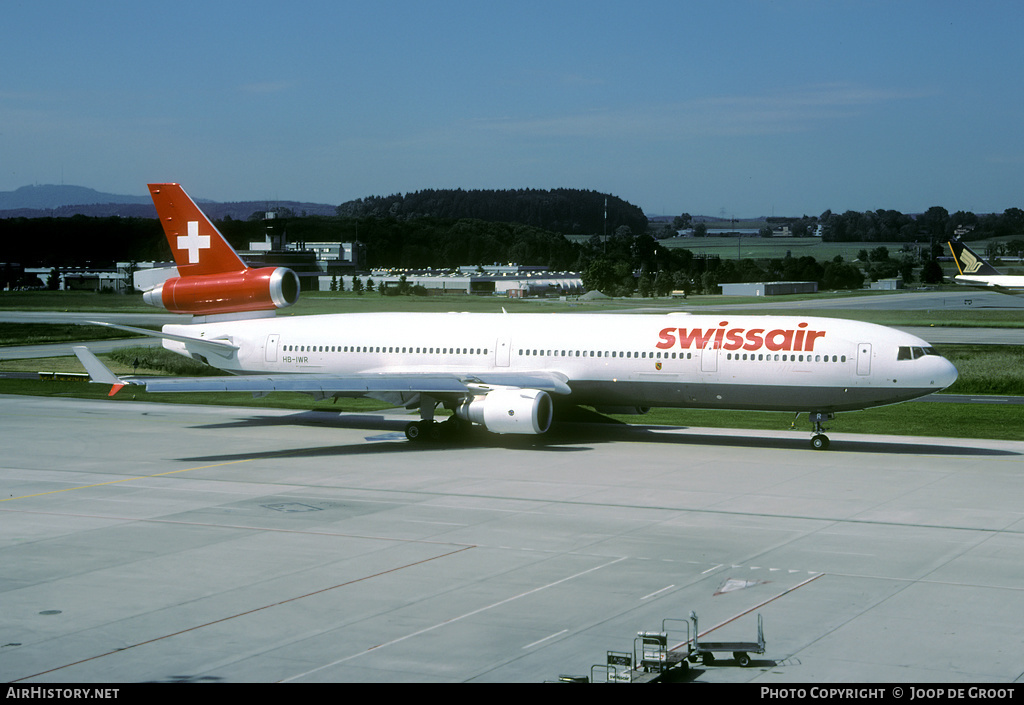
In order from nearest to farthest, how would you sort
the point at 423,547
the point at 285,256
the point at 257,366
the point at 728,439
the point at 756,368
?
the point at 423,547, the point at 756,368, the point at 728,439, the point at 257,366, the point at 285,256

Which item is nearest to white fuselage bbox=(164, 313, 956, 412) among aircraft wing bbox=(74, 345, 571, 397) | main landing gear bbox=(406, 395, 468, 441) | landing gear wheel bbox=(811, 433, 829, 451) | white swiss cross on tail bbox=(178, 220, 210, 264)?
landing gear wheel bbox=(811, 433, 829, 451)

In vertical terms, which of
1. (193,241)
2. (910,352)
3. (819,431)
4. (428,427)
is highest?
(193,241)

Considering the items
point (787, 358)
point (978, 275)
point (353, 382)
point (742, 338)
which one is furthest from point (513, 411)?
point (978, 275)

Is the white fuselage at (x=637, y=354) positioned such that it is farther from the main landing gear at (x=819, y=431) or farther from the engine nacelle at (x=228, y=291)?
the engine nacelle at (x=228, y=291)

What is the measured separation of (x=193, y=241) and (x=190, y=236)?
0.25 meters

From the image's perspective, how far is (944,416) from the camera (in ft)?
148

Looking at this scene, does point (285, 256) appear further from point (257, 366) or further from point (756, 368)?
point (756, 368)

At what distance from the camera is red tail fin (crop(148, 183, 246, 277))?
43.6 metres

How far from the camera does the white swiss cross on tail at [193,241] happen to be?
43.5 metres

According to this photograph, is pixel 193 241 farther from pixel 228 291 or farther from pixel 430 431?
pixel 430 431

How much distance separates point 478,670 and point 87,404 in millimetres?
40313

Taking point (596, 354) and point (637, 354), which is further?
point (596, 354)

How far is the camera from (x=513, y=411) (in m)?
36.2

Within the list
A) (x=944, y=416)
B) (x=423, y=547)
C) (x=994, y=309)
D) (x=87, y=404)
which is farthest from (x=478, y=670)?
(x=994, y=309)
